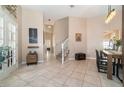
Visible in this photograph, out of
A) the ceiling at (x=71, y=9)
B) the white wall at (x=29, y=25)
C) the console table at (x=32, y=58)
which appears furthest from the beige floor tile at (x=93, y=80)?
the white wall at (x=29, y=25)

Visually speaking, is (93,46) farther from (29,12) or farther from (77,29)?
(29,12)

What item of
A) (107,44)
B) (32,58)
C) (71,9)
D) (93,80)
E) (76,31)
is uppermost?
(71,9)

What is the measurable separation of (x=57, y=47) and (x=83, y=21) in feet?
9.50

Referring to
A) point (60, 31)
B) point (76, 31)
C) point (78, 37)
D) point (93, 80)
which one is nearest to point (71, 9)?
point (76, 31)

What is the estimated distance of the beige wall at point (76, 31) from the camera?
923cm

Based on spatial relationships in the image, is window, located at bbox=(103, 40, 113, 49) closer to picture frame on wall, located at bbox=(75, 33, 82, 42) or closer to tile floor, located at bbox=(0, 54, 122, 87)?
picture frame on wall, located at bbox=(75, 33, 82, 42)

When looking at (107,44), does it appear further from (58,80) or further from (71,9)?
(58,80)

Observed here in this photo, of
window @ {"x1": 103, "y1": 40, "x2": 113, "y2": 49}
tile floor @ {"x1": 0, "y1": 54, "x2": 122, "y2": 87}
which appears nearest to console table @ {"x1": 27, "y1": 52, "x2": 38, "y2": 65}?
tile floor @ {"x1": 0, "y1": 54, "x2": 122, "y2": 87}

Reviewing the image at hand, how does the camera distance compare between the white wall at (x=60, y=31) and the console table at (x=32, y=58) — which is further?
the white wall at (x=60, y=31)

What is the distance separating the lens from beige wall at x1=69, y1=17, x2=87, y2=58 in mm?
9234

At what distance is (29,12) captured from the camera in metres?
7.41

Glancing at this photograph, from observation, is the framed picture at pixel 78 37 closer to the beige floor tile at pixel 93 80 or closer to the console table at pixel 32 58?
the console table at pixel 32 58

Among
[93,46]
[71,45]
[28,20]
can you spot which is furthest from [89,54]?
[28,20]

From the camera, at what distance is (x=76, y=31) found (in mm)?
9336
